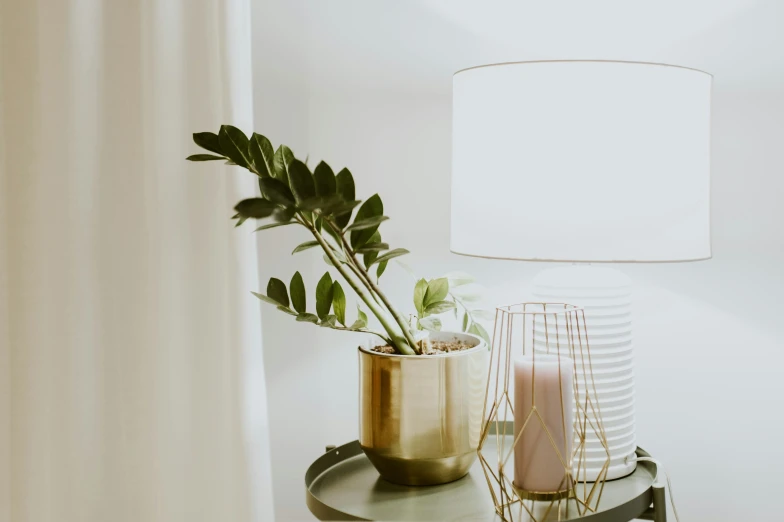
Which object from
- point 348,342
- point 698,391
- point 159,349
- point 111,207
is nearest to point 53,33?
point 111,207

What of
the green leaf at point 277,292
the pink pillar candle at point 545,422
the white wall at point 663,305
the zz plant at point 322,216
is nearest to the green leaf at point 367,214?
the zz plant at point 322,216

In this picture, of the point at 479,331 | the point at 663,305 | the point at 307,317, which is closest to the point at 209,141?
the point at 307,317

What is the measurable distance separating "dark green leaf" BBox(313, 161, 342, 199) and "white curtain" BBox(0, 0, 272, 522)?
26 centimetres

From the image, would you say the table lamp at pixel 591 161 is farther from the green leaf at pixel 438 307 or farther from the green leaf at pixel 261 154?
the green leaf at pixel 261 154

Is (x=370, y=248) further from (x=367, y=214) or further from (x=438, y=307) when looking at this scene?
(x=438, y=307)

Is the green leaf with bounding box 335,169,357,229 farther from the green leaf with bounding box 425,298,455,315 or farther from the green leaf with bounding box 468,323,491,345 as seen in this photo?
the green leaf with bounding box 468,323,491,345

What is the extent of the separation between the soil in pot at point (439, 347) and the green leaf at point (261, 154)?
0.28 m

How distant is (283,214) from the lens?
2.48 feet

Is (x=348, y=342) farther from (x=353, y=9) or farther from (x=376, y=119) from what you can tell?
(x=353, y=9)

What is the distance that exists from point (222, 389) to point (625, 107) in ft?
2.02

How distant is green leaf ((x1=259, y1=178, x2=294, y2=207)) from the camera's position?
2.53 ft

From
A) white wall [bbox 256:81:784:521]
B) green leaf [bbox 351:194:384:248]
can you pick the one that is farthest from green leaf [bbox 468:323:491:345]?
green leaf [bbox 351:194:384:248]

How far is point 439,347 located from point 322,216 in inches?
12.5

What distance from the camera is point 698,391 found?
1.27 m
